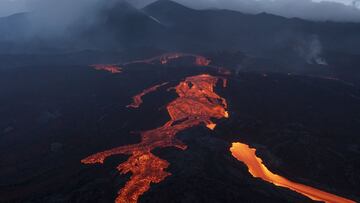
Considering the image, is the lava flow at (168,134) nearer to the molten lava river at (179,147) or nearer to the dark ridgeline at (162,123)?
the molten lava river at (179,147)

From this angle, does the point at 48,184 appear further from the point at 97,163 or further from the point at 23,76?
the point at 23,76

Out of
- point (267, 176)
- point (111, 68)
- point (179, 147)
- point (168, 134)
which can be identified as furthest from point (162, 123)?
point (111, 68)

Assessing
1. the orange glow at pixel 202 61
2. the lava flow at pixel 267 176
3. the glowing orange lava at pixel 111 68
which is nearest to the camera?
the lava flow at pixel 267 176

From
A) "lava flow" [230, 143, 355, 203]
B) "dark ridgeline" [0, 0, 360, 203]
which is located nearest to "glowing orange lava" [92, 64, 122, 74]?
"dark ridgeline" [0, 0, 360, 203]

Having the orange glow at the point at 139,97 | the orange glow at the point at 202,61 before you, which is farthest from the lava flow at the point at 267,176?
the orange glow at the point at 202,61

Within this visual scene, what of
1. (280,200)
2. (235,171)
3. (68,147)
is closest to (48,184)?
(68,147)

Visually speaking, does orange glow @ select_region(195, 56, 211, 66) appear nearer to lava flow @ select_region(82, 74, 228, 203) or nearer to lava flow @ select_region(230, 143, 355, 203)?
lava flow @ select_region(82, 74, 228, 203)

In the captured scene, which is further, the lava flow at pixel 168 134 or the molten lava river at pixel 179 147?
the molten lava river at pixel 179 147

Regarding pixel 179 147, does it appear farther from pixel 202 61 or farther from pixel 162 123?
pixel 202 61
